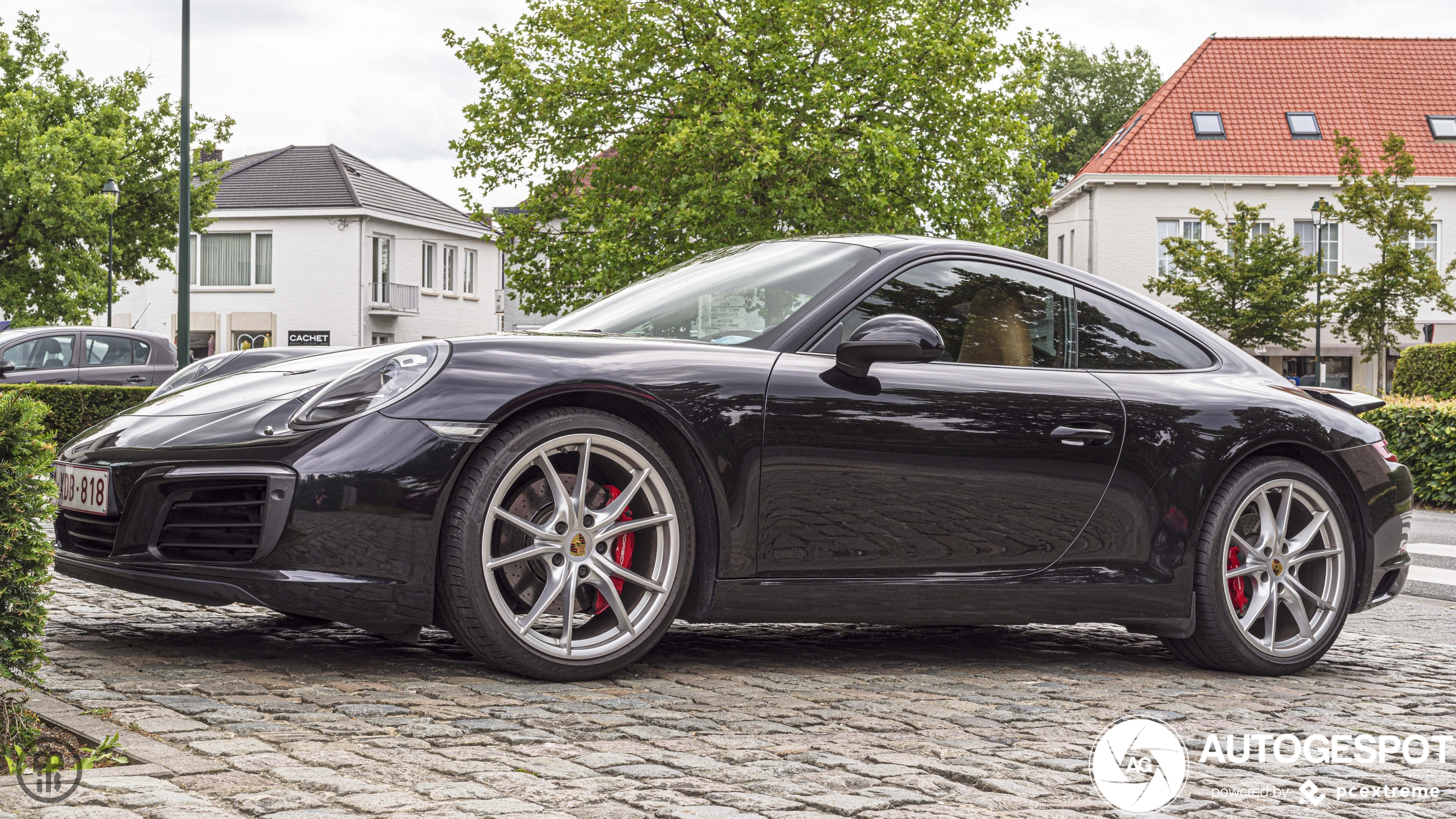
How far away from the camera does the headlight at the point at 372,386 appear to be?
4094mm

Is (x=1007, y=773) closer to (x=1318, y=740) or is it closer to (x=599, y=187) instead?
(x=1318, y=740)

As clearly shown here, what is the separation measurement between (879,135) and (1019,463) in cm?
2240

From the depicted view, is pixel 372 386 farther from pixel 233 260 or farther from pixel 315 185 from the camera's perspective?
pixel 233 260

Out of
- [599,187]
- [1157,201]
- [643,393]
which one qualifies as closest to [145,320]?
[599,187]

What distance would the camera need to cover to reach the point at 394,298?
5400 cm

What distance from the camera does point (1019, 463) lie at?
476 centimetres

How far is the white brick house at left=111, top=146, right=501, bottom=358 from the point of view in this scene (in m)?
52.3

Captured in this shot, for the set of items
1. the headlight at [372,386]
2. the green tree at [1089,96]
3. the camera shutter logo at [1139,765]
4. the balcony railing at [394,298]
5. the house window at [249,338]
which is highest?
the green tree at [1089,96]

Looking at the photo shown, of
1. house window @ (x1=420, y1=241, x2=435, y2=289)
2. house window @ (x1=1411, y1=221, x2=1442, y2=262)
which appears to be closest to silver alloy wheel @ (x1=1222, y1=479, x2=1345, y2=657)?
house window @ (x1=1411, y1=221, x2=1442, y2=262)

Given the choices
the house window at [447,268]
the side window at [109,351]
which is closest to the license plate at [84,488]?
the side window at [109,351]

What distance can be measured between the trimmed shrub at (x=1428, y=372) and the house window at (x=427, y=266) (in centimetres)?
3969

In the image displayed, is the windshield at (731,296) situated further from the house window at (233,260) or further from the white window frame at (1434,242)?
the house window at (233,260)

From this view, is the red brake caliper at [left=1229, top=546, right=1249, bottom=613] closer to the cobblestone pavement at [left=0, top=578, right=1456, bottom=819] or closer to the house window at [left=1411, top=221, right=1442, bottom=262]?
the cobblestone pavement at [left=0, top=578, right=1456, bottom=819]

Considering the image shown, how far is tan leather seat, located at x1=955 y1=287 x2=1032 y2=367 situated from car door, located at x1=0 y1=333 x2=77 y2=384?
53.3ft
